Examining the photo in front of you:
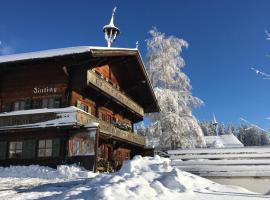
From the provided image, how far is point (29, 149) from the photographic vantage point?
23.3 metres

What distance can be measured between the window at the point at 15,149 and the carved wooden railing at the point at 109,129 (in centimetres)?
520

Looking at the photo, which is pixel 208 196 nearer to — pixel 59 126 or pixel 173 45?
pixel 59 126

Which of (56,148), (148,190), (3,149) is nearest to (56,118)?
(56,148)

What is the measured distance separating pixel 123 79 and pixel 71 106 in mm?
11052

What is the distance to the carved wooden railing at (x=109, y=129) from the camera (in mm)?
21844

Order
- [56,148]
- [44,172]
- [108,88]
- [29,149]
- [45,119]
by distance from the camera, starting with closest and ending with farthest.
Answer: [44,172] → [45,119] → [56,148] → [29,149] → [108,88]

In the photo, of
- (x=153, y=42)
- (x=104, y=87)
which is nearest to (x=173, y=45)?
(x=153, y=42)

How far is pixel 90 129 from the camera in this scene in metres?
22.2

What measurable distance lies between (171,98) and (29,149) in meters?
16.6

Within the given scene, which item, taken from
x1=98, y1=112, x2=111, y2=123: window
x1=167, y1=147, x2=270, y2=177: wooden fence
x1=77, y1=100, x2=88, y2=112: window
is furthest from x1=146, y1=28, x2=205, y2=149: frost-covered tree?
x1=167, y1=147, x2=270, y2=177: wooden fence

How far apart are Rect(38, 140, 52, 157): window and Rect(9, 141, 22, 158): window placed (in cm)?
146

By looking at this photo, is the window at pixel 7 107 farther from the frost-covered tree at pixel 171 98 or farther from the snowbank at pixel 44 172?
the frost-covered tree at pixel 171 98

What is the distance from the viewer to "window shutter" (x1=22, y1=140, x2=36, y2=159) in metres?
23.2

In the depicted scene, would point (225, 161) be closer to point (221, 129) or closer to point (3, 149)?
point (3, 149)
